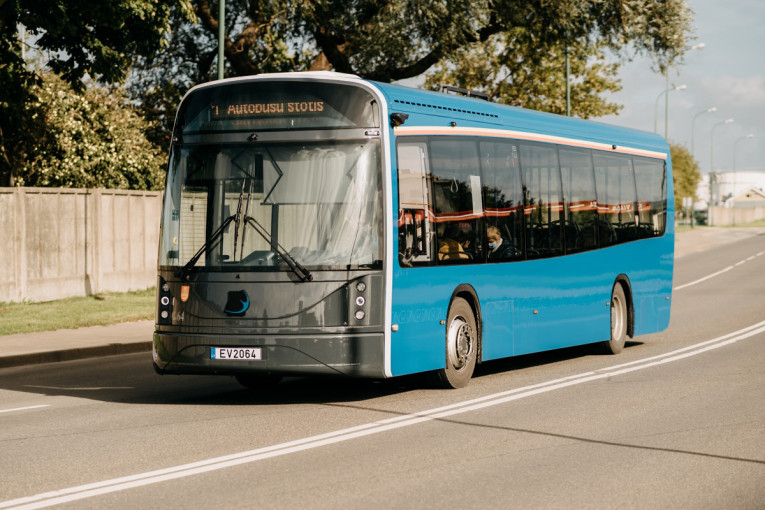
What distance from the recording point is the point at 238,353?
1070cm

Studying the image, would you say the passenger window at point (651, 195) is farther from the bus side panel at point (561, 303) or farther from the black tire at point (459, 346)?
the black tire at point (459, 346)

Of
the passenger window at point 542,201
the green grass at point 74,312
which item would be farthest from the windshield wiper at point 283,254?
the green grass at point 74,312

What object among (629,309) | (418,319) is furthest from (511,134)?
(629,309)

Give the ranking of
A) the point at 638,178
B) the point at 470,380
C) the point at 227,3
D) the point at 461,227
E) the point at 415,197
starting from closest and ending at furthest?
the point at 415,197, the point at 461,227, the point at 470,380, the point at 638,178, the point at 227,3

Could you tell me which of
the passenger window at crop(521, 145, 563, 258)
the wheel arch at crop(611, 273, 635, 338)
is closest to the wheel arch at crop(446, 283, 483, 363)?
the passenger window at crop(521, 145, 563, 258)

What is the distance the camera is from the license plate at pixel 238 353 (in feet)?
34.9

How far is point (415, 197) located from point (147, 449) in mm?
3938

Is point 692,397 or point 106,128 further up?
point 106,128

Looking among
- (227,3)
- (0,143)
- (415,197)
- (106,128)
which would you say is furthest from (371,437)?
(227,3)

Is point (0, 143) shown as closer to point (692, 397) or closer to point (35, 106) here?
point (35, 106)

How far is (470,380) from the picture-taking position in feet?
42.9

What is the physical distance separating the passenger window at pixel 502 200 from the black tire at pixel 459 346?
32.8 inches

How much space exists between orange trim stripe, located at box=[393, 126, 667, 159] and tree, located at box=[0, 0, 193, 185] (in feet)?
25.9

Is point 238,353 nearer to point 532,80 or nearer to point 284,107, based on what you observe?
point 284,107
